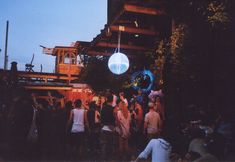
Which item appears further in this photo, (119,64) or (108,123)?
(119,64)

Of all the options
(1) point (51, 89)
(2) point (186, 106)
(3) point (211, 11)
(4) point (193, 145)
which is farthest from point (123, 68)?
(1) point (51, 89)

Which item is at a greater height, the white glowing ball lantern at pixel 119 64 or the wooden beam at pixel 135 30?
the wooden beam at pixel 135 30

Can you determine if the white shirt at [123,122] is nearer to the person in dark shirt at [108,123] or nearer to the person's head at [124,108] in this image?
the person's head at [124,108]

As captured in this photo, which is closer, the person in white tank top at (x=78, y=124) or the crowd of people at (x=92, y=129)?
the crowd of people at (x=92, y=129)

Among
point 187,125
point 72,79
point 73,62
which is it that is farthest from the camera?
point 73,62

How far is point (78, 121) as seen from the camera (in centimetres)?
1135

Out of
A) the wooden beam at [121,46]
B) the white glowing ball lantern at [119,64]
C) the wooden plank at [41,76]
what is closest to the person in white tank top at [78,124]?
the white glowing ball lantern at [119,64]

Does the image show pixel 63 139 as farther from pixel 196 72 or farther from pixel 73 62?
pixel 73 62

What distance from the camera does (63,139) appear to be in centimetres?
1241

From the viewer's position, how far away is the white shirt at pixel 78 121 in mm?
11352

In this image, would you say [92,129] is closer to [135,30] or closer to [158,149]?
[135,30]

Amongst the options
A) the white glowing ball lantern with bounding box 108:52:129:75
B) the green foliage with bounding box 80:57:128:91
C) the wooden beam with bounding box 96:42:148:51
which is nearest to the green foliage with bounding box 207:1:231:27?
the white glowing ball lantern with bounding box 108:52:129:75

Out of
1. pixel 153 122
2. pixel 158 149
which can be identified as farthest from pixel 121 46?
pixel 158 149

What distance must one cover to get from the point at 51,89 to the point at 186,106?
12023 mm
